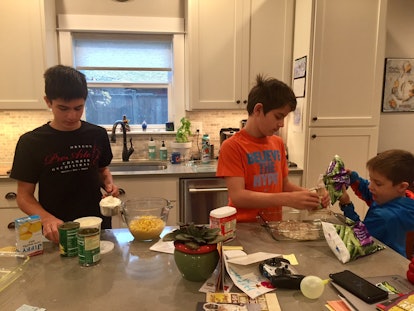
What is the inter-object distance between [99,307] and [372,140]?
2.68m

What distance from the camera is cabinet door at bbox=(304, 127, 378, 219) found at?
2867 mm

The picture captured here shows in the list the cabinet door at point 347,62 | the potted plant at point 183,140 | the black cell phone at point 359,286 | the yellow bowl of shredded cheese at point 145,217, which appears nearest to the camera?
the black cell phone at point 359,286

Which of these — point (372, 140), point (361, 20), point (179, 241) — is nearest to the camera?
point (179, 241)

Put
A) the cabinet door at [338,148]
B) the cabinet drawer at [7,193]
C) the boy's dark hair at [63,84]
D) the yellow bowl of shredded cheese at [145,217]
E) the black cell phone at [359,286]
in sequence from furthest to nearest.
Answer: the cabinet door at [338,148], the cabinet drawer at [7,193], the boy's dark hair at [63,84], the yellow bowl of shredded cheese at [145,217], the black cell phone at [359,286]

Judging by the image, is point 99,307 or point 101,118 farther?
point 101,118

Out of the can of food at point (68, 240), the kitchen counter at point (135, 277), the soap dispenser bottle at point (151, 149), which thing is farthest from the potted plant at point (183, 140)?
the can of food at point (68, 240)

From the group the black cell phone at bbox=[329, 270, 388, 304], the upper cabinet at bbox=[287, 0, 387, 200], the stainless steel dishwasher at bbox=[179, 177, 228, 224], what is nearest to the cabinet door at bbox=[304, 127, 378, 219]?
the upper cabinet at bbox=[287, 0, 387, 200]

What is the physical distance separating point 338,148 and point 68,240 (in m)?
2.34

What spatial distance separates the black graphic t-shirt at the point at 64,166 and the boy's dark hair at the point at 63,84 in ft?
0.70

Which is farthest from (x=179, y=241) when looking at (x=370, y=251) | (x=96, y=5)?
(x=96, y=5)

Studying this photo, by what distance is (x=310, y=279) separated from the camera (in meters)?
1.02

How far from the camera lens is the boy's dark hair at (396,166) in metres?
1.54

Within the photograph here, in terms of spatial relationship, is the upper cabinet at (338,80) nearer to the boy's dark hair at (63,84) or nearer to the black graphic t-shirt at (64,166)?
the black graphic t-shirt at (64,166)

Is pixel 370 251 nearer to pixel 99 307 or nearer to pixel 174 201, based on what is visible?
pixel 99 307
